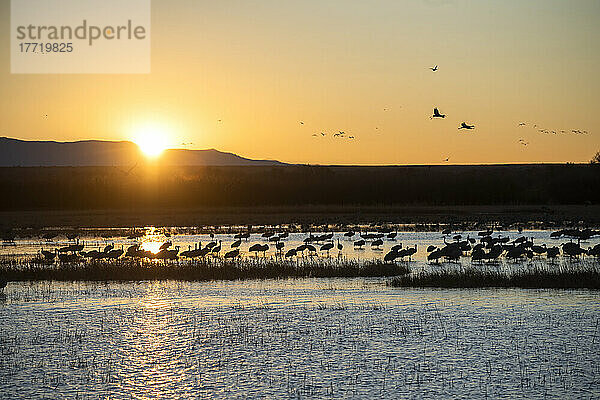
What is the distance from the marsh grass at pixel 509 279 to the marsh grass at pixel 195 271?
1941 millimetres

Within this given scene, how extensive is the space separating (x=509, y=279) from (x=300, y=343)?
29.1 feet

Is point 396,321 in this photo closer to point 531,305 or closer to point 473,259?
point 531,305

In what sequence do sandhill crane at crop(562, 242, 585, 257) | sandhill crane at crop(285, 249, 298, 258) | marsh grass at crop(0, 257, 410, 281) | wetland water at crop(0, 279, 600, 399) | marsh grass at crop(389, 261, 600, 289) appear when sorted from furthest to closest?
sandhill crane at crop(285, 249, 298, 258)
sandhill crane at crop(562, 242, 585, 257)
marsh grass at crop(0, 257, 410, 281)
marsh grass at crop(389, 261, 600, 289)
wetland water at crop(0, 279, 600, 399)

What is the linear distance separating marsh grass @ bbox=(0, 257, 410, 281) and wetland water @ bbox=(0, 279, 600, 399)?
240 centimetres

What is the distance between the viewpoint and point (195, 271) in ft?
76.7

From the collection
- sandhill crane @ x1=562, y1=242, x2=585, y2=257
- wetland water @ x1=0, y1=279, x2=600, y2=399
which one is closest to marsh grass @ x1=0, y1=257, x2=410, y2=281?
wetland water @ x1=0, y1=279, x2=600, y2=399

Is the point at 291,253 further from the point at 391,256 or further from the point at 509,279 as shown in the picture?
the point at 509,279

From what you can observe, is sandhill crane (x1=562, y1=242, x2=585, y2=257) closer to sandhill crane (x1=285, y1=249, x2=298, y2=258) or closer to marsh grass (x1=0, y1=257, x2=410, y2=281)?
marsh grass (x1=0, y1=257, x2=410, y2=281)

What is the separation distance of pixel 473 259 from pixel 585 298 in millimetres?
7793

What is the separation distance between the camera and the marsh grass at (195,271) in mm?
22969

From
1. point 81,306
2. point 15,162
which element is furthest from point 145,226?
point 15,162

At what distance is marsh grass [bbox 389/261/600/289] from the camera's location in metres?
20.0

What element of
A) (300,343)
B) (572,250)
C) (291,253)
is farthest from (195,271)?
(572,250)

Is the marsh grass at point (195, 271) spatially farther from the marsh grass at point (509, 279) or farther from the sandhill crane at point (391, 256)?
the marsh grass at point (509, 279)
